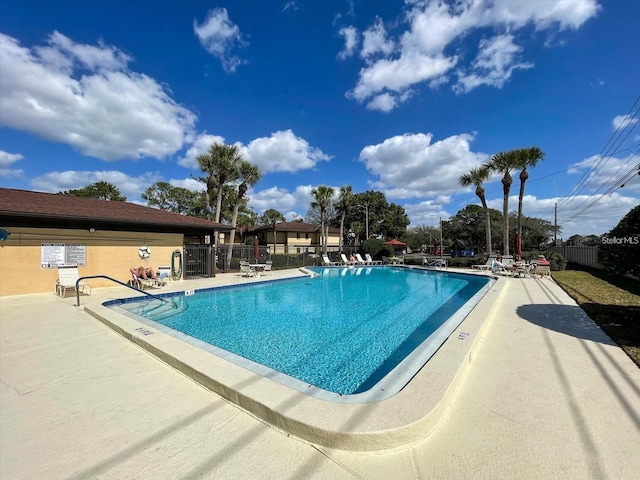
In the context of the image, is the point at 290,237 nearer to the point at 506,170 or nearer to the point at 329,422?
the point at 506,170

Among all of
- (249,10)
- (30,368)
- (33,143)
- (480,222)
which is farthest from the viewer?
(480,222)

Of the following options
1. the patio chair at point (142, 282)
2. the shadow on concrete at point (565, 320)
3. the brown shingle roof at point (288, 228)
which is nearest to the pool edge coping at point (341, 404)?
the shadow on concrete at point (565, 320)

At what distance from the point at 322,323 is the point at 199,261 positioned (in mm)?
10416

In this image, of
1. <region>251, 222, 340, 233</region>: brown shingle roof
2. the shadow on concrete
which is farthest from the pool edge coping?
<region>251, 222, 340, 233</region>: brown shingle roof

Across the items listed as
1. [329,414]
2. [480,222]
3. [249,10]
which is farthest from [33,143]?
[480,222]

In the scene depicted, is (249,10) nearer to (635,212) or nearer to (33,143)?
(635,212)

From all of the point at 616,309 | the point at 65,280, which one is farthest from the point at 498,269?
the point at 65,280

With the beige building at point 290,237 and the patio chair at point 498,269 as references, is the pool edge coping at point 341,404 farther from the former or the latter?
the beige building at point 290,237

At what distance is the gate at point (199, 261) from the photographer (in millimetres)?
15103

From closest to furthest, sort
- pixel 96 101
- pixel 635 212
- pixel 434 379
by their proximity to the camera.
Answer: pixel 434 379 < pixel 635 212 < pixel 96 101

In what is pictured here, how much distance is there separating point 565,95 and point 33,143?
107ft

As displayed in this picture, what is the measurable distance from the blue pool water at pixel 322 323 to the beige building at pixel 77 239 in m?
3.80

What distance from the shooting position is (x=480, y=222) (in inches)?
1768

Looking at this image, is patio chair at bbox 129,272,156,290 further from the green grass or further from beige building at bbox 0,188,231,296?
the green grass
